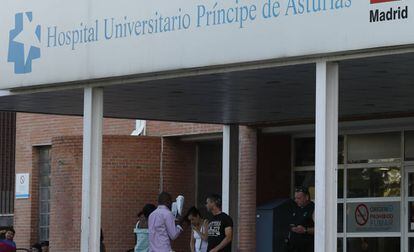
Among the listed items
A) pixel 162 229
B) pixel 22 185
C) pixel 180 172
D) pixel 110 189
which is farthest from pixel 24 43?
pixel 22 185

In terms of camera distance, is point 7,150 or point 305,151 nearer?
point 305,151

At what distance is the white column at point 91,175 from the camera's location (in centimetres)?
1391

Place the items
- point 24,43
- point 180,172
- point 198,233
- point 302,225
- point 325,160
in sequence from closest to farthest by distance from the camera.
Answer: point 325,160, point 24,43, point 302,225, point 198,233, point 180,172

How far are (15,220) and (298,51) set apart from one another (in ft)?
51.5

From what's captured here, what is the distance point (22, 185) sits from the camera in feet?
84.6

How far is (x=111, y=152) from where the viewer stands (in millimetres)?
21891

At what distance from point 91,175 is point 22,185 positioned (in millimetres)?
12161

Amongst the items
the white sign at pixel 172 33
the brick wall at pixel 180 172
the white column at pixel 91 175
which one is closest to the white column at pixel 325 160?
the white sign at pixel 172 33

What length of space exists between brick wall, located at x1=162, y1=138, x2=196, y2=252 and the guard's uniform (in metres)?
7.55

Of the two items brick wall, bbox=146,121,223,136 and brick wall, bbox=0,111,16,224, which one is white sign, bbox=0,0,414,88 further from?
brick wall, bbox=0,111,16,224

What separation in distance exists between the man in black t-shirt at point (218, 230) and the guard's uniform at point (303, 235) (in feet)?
2.75

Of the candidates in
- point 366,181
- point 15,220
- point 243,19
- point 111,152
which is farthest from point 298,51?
point 15,220

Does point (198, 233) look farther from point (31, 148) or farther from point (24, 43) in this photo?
point (31, 148)

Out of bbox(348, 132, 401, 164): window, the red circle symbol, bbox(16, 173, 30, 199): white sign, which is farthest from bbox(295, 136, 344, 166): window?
bbox(16, 173, 30, 199): white sign
